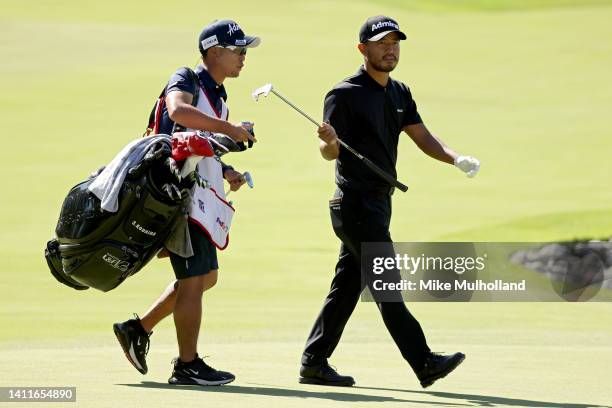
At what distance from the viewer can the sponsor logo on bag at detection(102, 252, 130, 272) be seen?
7.52 m

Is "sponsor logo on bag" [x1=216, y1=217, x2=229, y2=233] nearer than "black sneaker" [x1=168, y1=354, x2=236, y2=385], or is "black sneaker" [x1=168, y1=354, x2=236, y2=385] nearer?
"black sneaker" [x1=168, y1=354, x2=236, y2=385]

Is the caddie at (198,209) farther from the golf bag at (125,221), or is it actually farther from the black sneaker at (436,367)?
the black sneaker at (436,367)

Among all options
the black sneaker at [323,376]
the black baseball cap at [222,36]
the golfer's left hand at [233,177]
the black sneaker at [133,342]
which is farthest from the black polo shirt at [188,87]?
the black sneaker at [323,376]

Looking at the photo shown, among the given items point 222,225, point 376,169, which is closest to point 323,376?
point 222,225

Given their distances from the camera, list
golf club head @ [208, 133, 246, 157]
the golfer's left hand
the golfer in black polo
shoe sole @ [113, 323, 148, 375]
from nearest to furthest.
Result: golf club head @ [208, 133, 246, 157] < shoe sole @ [113, 323, 148, 375] < the golfer's left hand < the golfer in black polo

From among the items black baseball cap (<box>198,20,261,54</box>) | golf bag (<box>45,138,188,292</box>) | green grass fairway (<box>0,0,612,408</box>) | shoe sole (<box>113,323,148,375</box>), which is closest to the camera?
golf bag (<box>45,138,188,292</box>)

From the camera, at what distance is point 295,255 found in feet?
65.3

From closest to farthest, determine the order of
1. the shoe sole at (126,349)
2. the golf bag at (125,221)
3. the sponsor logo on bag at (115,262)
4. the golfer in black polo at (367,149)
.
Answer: the golf bag at (125,221), the sponsor logo on bag at (115,262), the shoe sole at (126,349), the golfer in black polo at (367,149)

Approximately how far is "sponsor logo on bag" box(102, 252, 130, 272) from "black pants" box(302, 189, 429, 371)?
1490 mm

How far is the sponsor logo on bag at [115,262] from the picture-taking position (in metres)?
7.52

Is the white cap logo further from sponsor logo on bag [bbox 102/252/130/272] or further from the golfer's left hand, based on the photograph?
sponsor logo on bag [bbox 102/252/130/272]

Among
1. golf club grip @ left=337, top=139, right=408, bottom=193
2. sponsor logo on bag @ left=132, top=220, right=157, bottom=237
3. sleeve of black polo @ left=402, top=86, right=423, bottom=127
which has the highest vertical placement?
sleeve of black polo @ left=402, top=86, right=423, bottom=127

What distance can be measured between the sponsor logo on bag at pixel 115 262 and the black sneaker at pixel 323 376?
1.50 metres

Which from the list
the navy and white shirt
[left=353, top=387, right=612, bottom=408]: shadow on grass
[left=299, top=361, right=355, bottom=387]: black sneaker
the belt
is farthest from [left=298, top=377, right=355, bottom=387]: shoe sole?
the navy and white shirt
